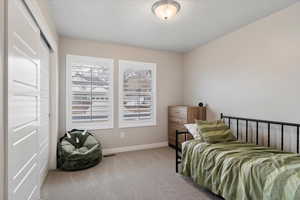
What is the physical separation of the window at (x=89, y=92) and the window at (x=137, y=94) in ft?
0.88

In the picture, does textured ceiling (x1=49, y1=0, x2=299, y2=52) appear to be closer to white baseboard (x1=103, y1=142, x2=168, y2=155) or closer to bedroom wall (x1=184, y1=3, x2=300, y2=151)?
bedroom wall (x1=184, y1=3, x2=300, y2=151)

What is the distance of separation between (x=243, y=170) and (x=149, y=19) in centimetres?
232

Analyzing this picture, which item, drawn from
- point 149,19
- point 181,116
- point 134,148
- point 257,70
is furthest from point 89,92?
point 257,70

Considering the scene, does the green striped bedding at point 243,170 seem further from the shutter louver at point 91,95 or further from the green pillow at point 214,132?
the shutter louver at point 91,95

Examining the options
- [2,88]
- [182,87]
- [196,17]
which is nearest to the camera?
[2,88]

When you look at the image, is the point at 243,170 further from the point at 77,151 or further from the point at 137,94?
the point at 137,94

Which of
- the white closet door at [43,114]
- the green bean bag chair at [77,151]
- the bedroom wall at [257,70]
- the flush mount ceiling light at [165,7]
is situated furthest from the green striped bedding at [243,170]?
Result: the white closet door at [43,114]

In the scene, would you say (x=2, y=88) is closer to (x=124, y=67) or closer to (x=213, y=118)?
(x=124, y=67)

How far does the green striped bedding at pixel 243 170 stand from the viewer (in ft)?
4.53

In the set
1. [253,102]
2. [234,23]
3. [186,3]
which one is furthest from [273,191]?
[234,23]

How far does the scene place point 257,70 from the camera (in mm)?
2604

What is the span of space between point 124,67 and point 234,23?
88.8 inches

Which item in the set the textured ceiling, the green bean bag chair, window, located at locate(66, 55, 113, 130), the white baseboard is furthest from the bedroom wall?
the green bean bag chair

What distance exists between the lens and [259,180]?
1510mm
